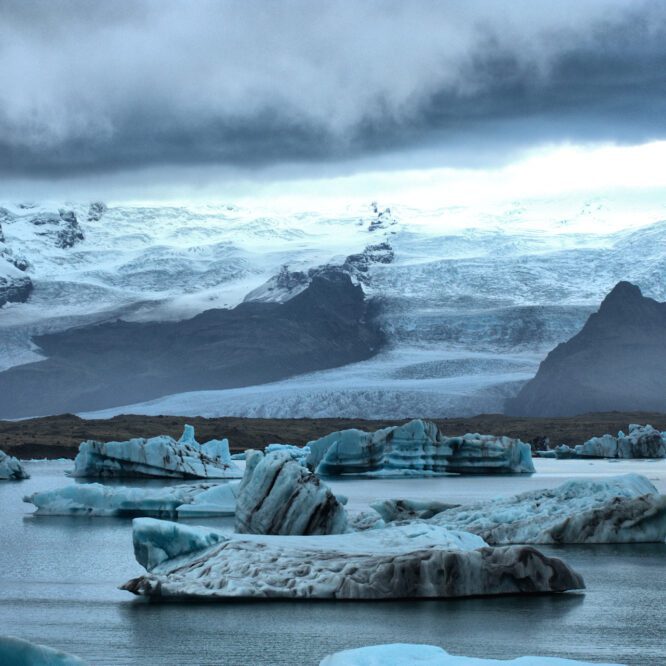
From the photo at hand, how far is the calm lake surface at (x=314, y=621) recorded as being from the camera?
8.39 m

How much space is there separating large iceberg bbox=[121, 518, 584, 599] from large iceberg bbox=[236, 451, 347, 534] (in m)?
1.68

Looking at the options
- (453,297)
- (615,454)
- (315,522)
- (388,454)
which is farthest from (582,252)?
(315,522)

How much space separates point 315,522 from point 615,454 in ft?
121

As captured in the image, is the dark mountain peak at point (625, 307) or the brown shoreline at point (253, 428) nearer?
the brown shoreline at point (253, 428)

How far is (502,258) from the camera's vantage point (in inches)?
4200

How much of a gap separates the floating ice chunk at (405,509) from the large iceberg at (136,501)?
3833mm

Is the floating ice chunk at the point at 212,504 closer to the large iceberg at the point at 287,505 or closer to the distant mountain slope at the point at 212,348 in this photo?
the large iceberg at the point at 287,505

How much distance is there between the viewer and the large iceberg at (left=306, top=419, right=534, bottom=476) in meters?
35.6

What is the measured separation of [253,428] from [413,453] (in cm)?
2832

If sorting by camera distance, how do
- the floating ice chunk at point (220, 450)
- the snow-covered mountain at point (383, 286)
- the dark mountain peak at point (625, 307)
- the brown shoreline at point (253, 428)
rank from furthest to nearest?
1. the dark mountain peak at point (625, 307)
2. the snow-covered mountain at point (383, 286)
3. the brown shoreline at point (253, 428)
4. the floating ice chunk at point (220, 450)

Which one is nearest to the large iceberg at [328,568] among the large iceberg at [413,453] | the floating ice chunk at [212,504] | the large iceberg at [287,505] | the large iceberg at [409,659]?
the large iceberg at [287,505]

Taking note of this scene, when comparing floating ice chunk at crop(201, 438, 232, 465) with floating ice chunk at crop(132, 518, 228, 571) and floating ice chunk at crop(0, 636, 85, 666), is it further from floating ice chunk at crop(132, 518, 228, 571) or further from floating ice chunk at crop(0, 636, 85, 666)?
floating ice chunk at crop(0, 636, 85, 666)

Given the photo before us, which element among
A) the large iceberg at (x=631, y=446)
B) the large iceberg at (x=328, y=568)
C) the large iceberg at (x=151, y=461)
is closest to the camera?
the large iceberg at (x=328, y=568)

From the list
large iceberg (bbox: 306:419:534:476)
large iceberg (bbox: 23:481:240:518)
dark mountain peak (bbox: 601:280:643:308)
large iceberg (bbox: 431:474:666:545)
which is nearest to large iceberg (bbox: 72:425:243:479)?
large iceberg (bbox: 306:419:534:476)
